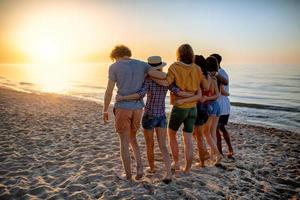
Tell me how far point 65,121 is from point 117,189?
7176 mm

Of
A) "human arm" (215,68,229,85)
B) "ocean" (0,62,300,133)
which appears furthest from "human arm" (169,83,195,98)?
"ocean" (0,62,300,133)

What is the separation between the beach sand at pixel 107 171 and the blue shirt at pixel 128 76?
151cm

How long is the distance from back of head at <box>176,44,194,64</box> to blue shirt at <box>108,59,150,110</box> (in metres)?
0.62

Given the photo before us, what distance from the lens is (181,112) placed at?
473 cm

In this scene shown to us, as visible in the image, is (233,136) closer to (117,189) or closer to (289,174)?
(289,174)

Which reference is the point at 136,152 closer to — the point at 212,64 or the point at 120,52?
the point at 120,52

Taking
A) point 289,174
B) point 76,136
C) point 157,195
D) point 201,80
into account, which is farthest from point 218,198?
point 76,136

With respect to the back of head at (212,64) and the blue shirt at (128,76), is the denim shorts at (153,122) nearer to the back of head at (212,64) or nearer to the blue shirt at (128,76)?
the blue shirt at (128,76)

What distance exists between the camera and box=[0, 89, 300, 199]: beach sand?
4574 millimetres

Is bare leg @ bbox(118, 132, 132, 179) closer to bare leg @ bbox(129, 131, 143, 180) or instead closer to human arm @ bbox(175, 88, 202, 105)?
bare leg @ bbox(129, 131, 143, 180)

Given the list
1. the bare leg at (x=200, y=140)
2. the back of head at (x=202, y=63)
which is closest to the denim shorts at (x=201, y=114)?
the bare leg at (x=200, y=140)

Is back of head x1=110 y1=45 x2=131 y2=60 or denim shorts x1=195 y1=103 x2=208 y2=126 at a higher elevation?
back of head x1=110 y1=45 x2=131 y2=60

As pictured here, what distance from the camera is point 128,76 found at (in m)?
4.40

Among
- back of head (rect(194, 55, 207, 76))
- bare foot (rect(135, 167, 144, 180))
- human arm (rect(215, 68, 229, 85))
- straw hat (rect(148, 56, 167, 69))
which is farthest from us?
human arm (rect(215, 68, 229, 85))
